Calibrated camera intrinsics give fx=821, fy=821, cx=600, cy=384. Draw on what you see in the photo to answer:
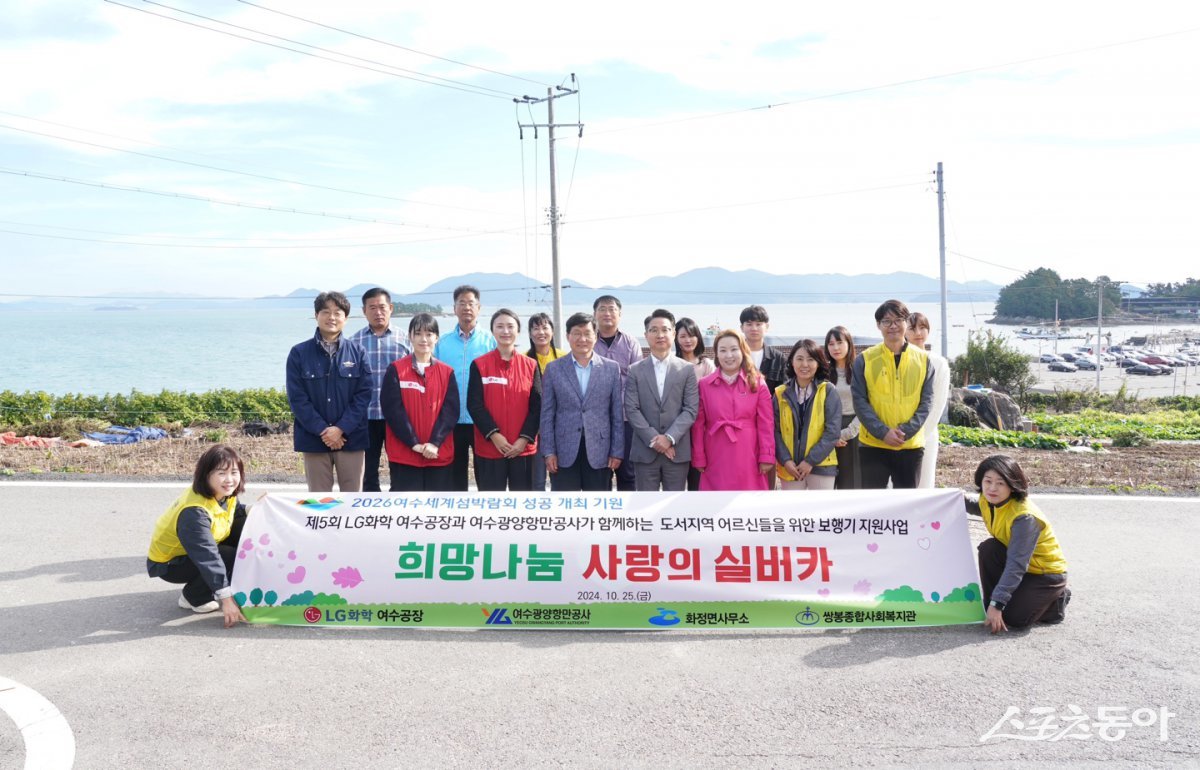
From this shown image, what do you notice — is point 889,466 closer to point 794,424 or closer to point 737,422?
point 794,424

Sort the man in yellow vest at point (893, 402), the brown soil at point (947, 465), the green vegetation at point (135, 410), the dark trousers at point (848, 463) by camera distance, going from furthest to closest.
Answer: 1. the green vegetation at point (135, 410)
2. the brown soil at point (947, 465)
3. the dark trousers at point (848, 463)
4. the man in yellow vest at point (893, 402)

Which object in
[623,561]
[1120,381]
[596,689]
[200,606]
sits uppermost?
[623,561]

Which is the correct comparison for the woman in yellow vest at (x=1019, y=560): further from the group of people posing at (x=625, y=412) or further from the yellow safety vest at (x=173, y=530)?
the yellow safety vest at (x=173, y=530)

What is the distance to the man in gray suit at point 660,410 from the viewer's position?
5.84 metres

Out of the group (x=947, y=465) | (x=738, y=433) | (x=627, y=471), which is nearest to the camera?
(x=738, y=433)

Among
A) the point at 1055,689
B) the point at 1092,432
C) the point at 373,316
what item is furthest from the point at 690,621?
the point at 1092,432

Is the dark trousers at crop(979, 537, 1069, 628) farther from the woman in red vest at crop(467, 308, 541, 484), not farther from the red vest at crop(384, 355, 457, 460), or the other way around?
the red vest at crop(384, 355, 457, 460)

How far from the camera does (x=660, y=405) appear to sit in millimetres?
5898

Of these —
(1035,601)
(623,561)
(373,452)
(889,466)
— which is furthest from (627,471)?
(1035,601)

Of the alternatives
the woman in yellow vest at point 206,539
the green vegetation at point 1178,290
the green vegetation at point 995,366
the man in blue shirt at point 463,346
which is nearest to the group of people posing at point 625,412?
the man in blue shirt at point 463,346

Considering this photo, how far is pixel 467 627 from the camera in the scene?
188 inches

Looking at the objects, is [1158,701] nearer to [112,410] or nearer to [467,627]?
[467,627]

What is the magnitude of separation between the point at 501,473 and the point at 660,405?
1.34 meters

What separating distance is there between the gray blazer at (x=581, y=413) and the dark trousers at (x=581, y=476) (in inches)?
1.8
